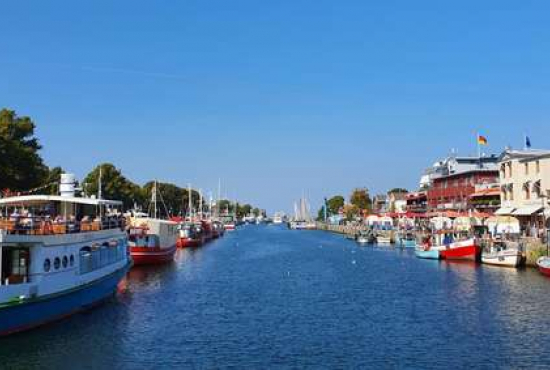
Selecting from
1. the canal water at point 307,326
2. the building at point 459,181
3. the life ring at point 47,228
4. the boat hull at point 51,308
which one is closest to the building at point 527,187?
the canal water at point 307,326

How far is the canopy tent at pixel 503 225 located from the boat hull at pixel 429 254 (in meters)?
8.82

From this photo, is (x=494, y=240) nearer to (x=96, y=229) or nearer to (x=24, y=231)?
(x=96, y=229)

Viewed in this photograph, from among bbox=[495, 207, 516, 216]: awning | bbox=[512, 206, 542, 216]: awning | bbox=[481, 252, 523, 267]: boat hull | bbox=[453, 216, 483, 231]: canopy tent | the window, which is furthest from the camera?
bbox=[453, 216, 483, 231]: canopy tent

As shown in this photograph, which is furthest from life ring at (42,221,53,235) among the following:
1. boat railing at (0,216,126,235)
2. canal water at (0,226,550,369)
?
canal water at (0,226,550,369)

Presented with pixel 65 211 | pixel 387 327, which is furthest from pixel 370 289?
pixel 65 211

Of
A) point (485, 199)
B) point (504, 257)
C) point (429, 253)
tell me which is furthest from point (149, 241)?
point (485, 199)

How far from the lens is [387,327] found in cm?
4056

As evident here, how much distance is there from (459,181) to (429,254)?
45.0 meters

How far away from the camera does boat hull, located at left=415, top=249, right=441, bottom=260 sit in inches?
3548

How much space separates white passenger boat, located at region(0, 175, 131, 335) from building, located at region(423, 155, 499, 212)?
81438mm

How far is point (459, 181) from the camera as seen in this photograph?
131875 millimetres

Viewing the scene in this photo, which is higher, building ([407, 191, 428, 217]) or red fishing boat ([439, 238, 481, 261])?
building ([407, 191, 428, 217])

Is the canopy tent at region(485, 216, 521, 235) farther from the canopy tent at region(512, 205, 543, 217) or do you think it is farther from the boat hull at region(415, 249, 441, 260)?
Answer: the boat hull at region(415, 249, 441, 260)

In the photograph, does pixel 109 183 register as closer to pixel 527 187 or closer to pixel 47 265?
pixel 527 187
